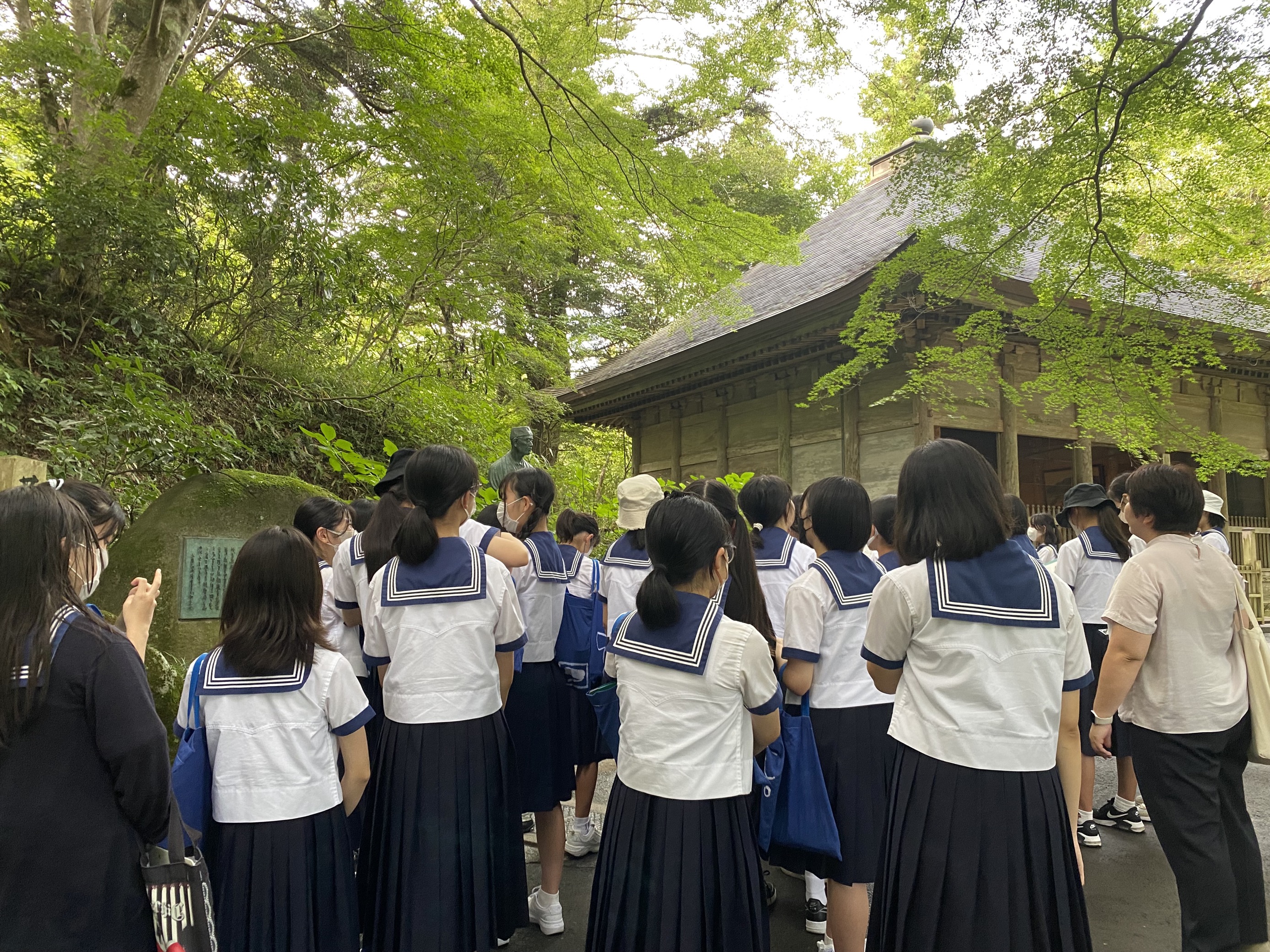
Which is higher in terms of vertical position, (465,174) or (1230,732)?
(465,174)

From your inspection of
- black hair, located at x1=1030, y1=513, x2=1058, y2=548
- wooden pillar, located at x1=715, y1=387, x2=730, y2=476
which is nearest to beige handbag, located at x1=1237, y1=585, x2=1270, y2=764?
black hair, located at x1=1030, y1=513, x2=1058, y2=548

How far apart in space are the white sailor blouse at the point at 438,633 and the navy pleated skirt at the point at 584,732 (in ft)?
3.53

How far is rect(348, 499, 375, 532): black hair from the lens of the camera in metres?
3.80

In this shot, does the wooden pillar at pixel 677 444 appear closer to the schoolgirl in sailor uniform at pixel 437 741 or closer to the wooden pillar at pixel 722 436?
the wooden pillar at pixel 722 436

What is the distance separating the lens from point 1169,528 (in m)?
3.02

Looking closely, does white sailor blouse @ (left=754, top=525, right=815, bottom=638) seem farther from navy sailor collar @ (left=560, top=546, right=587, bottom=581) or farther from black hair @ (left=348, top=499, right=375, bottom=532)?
black hair @ (left=348, top=499, right=375, bottom=532)

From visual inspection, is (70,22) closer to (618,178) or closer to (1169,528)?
(618,178)

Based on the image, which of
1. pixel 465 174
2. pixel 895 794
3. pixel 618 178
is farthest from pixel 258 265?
pixel 895 794

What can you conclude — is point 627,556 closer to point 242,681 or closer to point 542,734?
point 542,734

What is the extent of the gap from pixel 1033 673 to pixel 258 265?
758cm

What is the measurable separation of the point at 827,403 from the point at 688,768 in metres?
8.24

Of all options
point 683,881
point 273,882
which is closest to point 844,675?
point 683,881

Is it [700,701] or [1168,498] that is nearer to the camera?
[700,701]

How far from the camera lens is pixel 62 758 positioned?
5.35 feet
